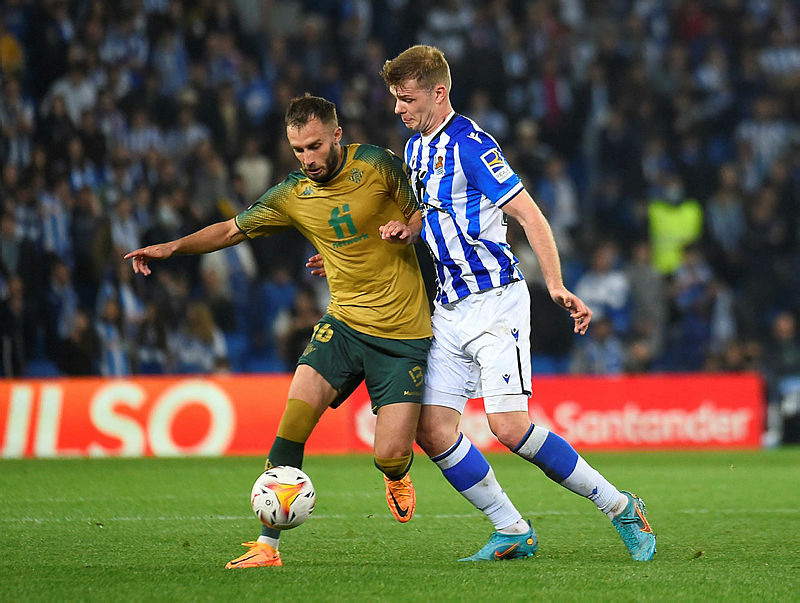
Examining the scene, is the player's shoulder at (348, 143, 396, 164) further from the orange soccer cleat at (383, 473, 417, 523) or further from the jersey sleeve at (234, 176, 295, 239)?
the orange soccer cleat at (383, 473, 417, 523)

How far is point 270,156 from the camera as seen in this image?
14.2m

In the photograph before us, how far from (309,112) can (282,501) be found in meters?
1.63

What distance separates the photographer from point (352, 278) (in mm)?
5484

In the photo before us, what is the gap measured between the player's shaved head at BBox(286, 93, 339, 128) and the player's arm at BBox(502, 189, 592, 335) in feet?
2.75

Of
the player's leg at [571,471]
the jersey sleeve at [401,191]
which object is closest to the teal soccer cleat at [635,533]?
the player's leg at [571,471]

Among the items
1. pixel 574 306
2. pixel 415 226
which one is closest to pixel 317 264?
pixel 415 226

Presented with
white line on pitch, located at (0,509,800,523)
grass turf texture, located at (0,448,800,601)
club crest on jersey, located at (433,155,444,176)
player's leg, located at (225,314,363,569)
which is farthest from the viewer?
white line on pitch, located at (0,509,800,523)

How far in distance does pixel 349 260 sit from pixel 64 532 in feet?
7.09

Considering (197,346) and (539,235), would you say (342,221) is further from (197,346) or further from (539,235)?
(197,346)

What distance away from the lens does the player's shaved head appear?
5.19m

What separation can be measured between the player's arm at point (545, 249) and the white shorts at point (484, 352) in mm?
299

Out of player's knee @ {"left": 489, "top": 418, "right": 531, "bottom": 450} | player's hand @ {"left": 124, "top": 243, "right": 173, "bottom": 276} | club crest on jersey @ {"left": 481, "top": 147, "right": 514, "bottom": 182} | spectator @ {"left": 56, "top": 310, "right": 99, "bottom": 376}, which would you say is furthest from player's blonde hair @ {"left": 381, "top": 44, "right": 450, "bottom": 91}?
spectator @ {"left": 56, "top": 310, "right": 99, "bottom": 376}

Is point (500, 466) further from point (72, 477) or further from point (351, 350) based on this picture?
point (351, 350)

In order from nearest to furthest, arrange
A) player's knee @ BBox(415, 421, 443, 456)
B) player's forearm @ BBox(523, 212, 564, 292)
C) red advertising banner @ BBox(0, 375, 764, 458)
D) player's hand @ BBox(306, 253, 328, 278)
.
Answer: player's forearm @ BBox(523, 212, 564, 292)
player's knee @ BBox(415, 421, 443, 456)
player's hand @ BBox(306, 253, 328, 278)
red advertising banner @ BBox(0, 375, 764, 458)
